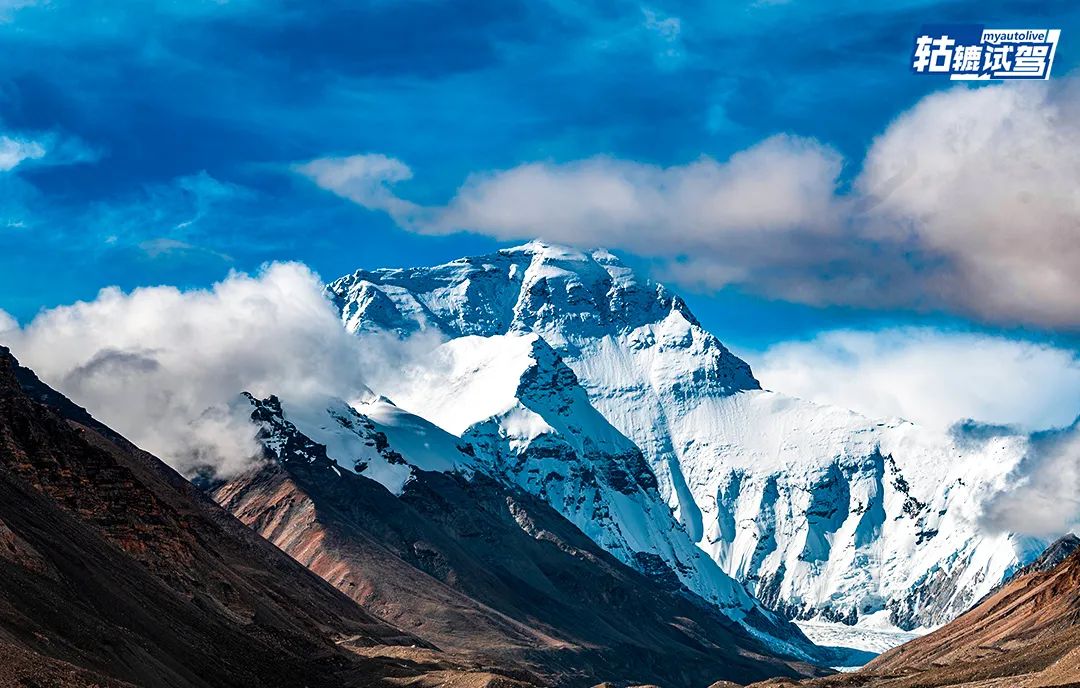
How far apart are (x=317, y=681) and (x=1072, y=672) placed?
80702mm

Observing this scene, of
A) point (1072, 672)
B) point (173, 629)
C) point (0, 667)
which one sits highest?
point (1072, 672)

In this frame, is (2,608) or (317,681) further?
(317,681)

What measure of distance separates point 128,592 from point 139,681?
30.7m

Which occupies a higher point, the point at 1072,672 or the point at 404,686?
the point at 1072,672

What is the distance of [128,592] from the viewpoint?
170 m

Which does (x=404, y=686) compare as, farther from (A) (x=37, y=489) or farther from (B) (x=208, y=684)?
(A) (x=37, y=489)

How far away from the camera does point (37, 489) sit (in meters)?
200

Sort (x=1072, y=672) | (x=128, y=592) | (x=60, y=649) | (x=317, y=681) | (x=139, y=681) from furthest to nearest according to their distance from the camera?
1. (x=317, y=681)
2. (x=128, y=592)
3. (x=1072, y=672)
4. (x=139, y=681)
5. (x=60, y=649)

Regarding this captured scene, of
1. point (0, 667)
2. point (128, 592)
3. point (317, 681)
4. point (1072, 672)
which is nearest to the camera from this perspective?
point (0, 667)

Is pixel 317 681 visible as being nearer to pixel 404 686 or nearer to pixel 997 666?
pixel 404 686

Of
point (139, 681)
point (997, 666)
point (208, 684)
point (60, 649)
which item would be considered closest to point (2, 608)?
point (60, 649)

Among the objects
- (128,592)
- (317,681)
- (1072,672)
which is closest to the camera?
(1072,672)

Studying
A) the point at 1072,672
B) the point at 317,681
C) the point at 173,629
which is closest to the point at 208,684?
the point at 173,629

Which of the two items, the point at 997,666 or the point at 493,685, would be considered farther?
the point at 997,666
